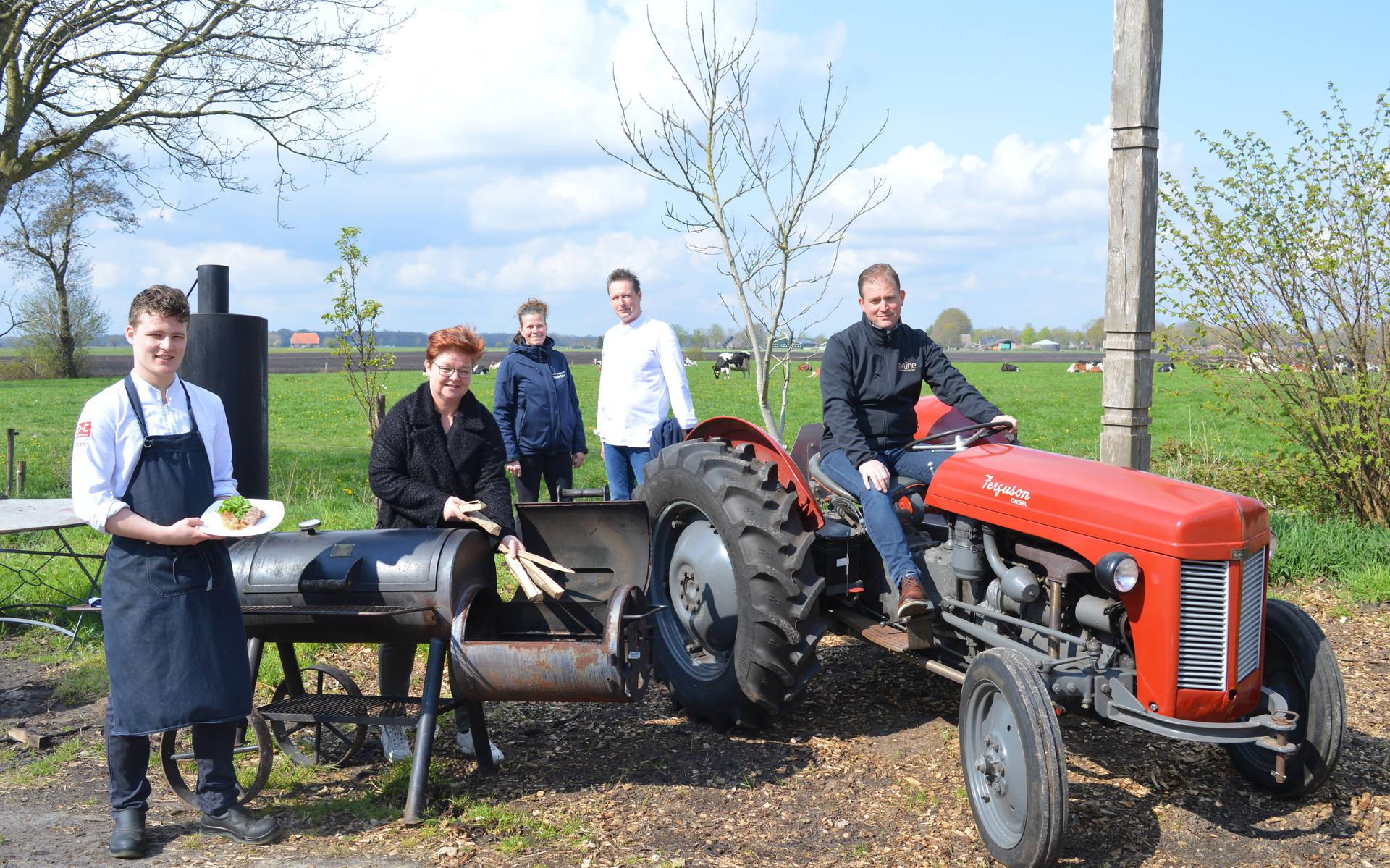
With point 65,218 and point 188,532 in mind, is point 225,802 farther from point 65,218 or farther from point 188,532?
point 65,218

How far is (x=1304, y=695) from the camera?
11.8ft

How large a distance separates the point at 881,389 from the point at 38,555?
209 inches

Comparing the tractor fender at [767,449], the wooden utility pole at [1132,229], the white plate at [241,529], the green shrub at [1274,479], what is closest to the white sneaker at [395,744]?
the white plate at [241,529]

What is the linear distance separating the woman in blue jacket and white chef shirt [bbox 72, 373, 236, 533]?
253 cm

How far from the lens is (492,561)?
165 inches

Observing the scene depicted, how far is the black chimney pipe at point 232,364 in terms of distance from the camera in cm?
570

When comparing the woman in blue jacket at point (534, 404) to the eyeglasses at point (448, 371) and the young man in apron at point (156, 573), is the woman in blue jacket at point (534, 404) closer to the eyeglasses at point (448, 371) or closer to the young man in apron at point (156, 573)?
the eyeglasses at point (448, 371)

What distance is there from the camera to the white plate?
11.0ft

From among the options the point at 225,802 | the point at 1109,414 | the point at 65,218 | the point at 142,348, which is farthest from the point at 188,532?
the point at 65,218

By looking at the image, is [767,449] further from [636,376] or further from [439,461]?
[439,461]

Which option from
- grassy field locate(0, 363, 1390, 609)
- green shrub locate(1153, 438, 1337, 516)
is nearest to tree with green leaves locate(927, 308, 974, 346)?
grassy field locate(0, 363, 1390, 609)

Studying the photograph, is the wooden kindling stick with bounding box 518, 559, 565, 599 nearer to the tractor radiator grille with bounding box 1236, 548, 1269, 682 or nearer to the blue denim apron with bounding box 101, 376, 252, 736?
the blue denim apron with bounding box 101, 376, 252, 736

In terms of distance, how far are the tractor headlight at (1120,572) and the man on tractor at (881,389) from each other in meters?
1.12

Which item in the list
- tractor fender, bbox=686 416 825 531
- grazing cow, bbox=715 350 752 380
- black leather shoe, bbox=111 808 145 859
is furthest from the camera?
grazing cow, bbox=715 350 752 380
